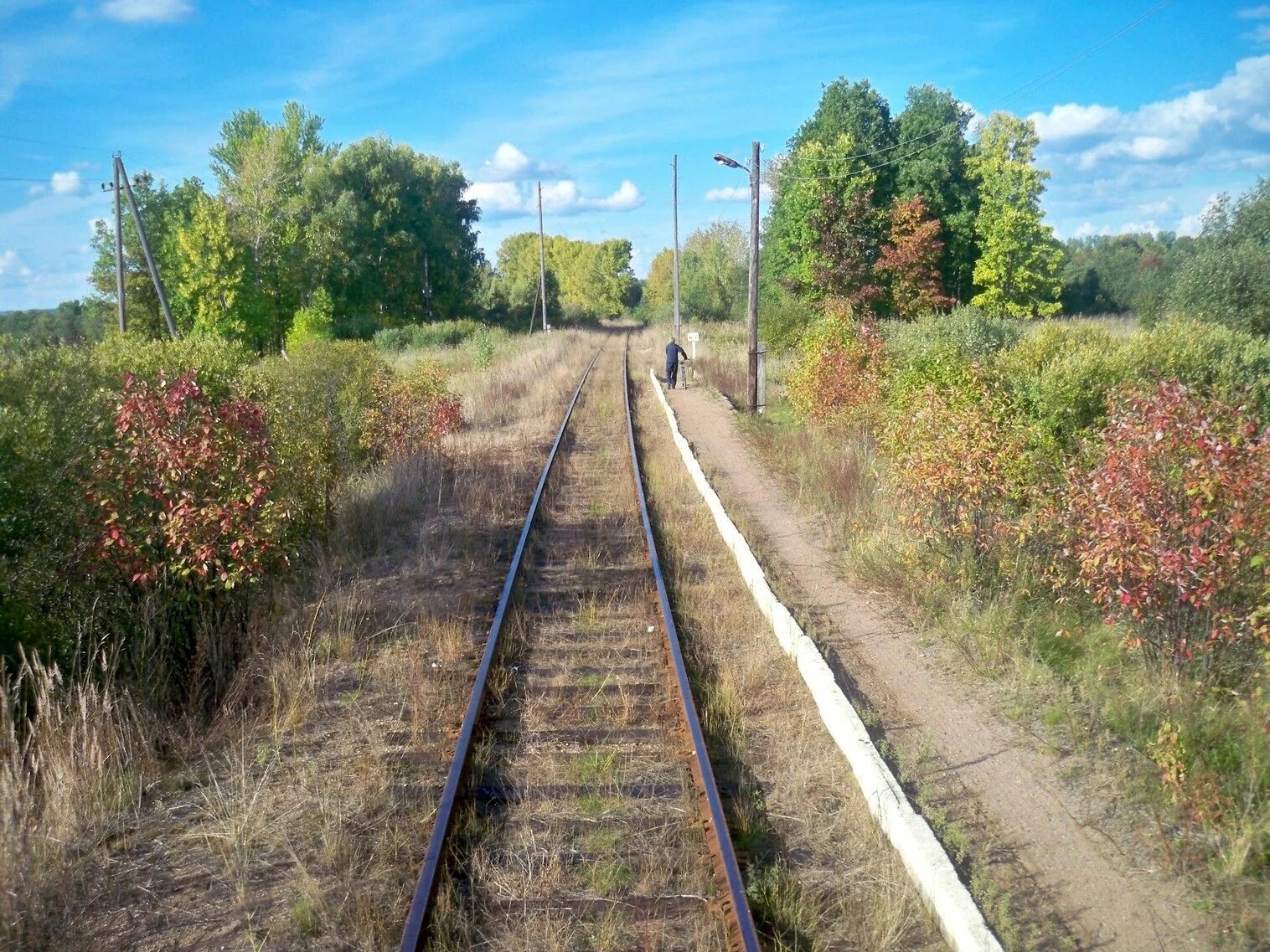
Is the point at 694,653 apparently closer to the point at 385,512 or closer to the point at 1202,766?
the point at 1202,766

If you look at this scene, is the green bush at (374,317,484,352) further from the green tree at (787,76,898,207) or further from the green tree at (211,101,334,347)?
the green tree at (787,76,898,207)

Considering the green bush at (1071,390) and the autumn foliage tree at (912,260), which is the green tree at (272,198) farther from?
the green bush at (1071,390)

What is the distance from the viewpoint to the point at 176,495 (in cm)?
700

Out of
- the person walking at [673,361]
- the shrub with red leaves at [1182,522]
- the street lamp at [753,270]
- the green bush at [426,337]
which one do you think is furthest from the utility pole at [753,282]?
the green bush at [426,337]

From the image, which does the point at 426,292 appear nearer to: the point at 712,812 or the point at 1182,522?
the point at 1182,522

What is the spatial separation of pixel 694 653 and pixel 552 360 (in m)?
32.3

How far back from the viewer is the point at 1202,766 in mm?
5020

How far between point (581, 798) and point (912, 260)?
146ft

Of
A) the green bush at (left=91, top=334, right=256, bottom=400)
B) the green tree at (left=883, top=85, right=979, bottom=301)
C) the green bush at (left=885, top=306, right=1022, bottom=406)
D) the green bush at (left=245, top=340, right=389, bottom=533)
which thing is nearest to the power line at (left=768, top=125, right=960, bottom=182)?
the green tree at (left=883, top=85, right=979, bottom=301)

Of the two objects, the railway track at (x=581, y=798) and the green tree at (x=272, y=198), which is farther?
the green tree at (x=272, y=198)

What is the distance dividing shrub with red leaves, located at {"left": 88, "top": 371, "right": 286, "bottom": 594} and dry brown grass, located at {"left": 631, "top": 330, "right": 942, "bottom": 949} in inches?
142

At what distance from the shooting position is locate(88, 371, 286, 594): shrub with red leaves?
680cm

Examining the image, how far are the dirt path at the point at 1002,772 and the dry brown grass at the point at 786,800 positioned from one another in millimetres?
571

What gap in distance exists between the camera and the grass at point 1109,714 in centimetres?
436
